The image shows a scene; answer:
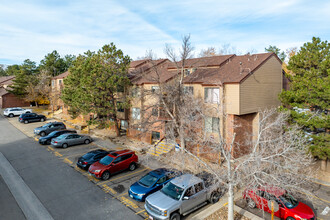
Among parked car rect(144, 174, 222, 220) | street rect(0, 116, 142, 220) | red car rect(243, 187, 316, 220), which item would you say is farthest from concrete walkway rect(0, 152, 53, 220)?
red car rect(243, 187, 316, 220)

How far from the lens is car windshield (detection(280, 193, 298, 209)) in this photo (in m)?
11.9

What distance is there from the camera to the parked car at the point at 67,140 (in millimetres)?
24266

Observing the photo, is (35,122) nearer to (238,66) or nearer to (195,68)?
(195,68)

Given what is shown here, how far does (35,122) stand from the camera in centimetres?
3781

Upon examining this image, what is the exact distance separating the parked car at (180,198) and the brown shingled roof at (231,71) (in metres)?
9.70

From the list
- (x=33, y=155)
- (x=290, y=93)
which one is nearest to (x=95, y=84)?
(x=33, y=155)

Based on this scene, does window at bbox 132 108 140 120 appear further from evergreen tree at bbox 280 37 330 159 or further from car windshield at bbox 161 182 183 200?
evergreen tree at bbox 280 37 330 159

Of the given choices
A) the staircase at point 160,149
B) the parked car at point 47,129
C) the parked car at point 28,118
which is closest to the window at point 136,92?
the staircase at point 160,149

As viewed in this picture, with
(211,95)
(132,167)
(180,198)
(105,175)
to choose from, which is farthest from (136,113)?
(180,198)

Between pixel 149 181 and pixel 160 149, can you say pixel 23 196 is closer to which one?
pixel 149 181

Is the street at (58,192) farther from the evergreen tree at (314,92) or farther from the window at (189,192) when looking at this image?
the evergreen tree at (314,92)

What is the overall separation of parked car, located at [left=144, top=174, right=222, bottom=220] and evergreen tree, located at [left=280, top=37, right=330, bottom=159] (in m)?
10.0

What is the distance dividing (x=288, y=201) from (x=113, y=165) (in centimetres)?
1228

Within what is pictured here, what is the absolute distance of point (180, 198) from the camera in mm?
11633
